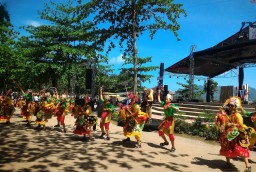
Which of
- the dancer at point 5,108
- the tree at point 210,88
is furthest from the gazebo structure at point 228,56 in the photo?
the dancer at point 5,108

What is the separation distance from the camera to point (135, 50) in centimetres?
1977

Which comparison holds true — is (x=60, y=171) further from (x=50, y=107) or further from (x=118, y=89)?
(x=118, y=89)

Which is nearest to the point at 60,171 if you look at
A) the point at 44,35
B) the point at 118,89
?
the point at 44,35

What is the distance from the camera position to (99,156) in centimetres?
802

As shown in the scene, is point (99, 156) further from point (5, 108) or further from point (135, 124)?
point (5, 108)

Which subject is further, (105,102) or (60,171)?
(105,102)

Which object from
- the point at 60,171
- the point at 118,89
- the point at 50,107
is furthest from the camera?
the point at 118,89

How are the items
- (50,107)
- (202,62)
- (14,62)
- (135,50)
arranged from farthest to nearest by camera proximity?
1. (202,62)
2. (14,62)
3. (135,50)
4. (50,107)

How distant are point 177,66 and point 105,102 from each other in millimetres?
22932

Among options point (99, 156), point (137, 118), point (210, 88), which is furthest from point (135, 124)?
point (210, 88)

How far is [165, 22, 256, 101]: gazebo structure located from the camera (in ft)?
81.2

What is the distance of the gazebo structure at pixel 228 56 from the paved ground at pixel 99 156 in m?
17.2

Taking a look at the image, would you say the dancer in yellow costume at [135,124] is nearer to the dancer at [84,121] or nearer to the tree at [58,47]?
the dancer at [84,121]

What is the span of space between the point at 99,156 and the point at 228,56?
1020 inches
